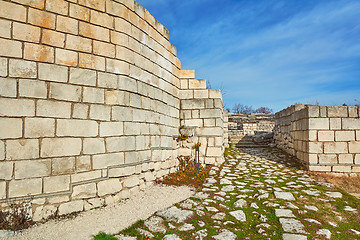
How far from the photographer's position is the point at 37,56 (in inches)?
153

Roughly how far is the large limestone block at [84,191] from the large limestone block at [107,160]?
0.37 meters

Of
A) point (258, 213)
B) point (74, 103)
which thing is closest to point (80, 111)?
point (74, 103)

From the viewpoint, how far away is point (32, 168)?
373 cm

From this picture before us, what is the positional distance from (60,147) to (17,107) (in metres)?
0.93

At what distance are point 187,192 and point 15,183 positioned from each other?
3.38m

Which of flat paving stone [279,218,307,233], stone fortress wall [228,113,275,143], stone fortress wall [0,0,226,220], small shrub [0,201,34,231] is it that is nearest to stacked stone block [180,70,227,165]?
stone fortress wall [0,0,226,220]

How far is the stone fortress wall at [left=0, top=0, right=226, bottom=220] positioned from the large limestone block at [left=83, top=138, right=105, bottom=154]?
18mm

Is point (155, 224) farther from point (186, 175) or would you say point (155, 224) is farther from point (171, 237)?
→ point (186, 175)

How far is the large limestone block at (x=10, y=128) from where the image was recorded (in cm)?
356

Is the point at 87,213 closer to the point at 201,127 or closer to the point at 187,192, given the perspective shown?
the point at 187,192

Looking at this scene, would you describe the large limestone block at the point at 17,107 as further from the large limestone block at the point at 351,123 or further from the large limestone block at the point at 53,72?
the large limestone block at the point at 351,123

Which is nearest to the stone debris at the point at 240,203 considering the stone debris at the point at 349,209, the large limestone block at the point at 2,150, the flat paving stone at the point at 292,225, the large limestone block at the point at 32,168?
the flat paving stone at the point at 292,225

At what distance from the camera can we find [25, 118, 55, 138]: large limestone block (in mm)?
3736

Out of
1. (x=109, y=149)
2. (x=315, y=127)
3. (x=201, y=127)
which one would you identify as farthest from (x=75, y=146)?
(x=315, y=127)
